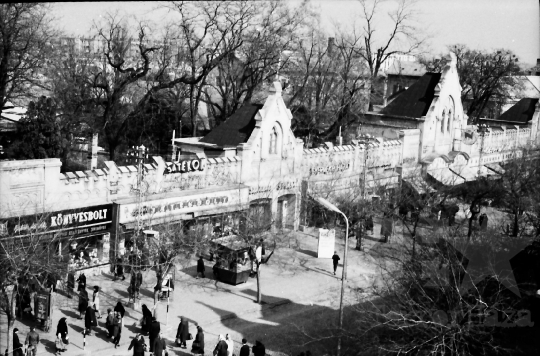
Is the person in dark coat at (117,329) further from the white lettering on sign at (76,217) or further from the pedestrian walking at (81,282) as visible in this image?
the white lettering on sign at (76,217)

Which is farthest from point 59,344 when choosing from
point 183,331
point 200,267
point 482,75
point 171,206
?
point 482,75

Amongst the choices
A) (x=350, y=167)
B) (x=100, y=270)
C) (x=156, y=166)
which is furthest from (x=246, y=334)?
(x=350, y=167)

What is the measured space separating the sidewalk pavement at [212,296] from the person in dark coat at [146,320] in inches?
14.2

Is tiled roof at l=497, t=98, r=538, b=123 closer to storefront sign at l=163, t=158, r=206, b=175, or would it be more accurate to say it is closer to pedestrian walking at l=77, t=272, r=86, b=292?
storefront sign at l=163, t=158, r=206, b=175

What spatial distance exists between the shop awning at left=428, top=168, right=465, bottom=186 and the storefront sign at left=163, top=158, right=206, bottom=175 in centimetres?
1668

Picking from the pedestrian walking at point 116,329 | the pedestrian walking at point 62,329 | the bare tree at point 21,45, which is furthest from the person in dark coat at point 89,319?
the bare tree at point 21,45

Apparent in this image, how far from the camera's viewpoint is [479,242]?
69.7 ft

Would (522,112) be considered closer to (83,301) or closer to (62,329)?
(83,301)

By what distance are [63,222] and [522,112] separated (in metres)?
43.8

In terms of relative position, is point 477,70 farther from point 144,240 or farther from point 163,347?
point 163,347

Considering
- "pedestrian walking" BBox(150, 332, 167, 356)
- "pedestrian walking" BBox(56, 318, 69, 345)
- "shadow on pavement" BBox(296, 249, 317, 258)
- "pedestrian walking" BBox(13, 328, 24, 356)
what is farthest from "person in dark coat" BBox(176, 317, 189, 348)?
"shadow on pavement" BBox(296, 249, 317, 258)

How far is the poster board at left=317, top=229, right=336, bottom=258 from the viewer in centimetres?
3262

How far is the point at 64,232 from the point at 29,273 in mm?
5901

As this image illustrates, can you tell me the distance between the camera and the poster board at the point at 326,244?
32625 millimetres
